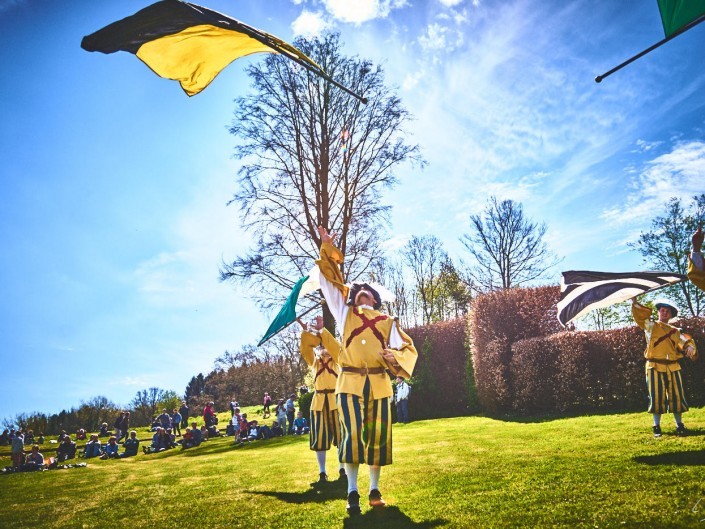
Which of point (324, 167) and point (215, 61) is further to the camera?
point (324, 167)

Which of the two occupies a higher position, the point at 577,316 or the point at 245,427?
the point at 577,316

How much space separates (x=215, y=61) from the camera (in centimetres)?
514

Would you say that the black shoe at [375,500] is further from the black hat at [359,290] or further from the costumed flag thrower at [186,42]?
the costumed flag thrower at [186,42]

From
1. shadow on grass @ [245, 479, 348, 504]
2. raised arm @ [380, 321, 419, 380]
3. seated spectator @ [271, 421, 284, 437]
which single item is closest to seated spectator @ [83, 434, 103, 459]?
seated spectator @ [271, 421, 284, 437]

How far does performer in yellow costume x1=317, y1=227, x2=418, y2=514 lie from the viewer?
4.45 metres

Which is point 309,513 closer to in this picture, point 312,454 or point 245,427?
point 312,454

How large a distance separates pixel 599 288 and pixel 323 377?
527 cm

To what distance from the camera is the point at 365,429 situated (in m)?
4.51

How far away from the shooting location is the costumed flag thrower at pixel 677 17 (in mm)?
3479

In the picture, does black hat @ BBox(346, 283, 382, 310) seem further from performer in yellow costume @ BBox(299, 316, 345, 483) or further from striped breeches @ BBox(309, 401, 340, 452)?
striped breeches @ BBox(309, 401, 340, 452)

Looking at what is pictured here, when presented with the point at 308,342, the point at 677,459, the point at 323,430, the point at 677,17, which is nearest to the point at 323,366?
the point at 308,342

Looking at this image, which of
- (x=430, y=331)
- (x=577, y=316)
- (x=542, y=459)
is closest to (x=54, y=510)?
(x=542, y=459)

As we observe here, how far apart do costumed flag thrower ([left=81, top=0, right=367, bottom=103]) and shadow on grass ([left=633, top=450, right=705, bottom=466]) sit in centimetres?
549

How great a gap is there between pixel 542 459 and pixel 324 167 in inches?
556
